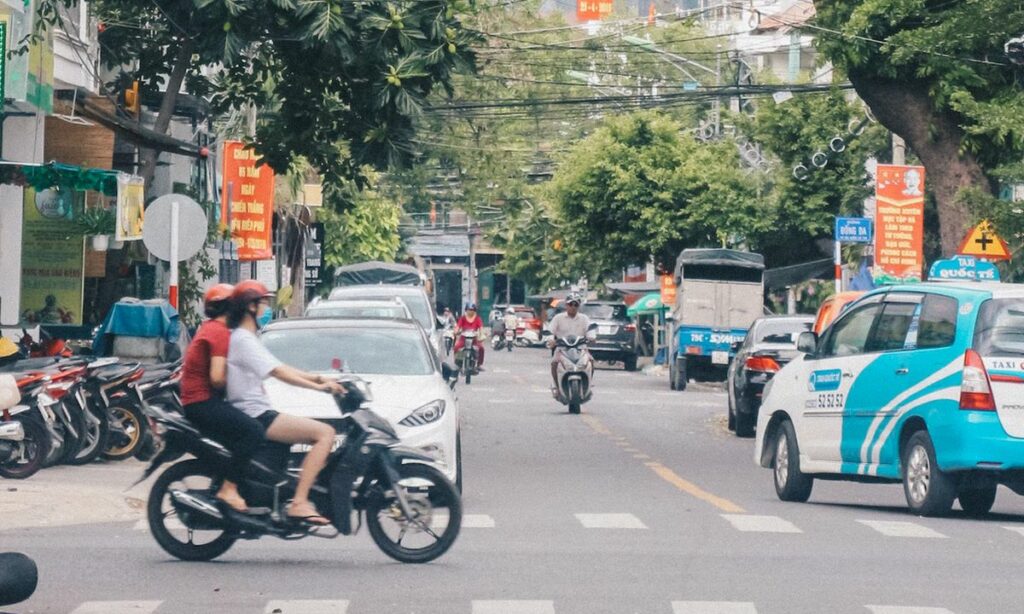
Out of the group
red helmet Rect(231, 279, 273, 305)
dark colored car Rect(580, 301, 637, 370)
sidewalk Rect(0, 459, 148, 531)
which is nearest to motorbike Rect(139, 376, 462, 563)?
red helmet Rect(231, 279, 273, 305)

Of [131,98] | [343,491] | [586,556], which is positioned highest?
[131,98]

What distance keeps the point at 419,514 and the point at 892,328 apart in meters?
5.44

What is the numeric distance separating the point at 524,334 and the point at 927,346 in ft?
221

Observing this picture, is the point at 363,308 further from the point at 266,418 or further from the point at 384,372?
the point at 266,418

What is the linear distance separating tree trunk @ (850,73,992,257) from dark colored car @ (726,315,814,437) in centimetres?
265

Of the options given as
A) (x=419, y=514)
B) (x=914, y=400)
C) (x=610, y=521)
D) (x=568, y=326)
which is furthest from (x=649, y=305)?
(x=419, y=514)

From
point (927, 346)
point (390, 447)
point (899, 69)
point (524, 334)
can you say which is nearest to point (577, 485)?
point (927, 346)

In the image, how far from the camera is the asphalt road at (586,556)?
31.1 ft

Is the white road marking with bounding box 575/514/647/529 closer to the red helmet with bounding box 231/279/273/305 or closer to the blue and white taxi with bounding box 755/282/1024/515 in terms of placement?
the blue and white taxi with bounding box 755/282/1024/515

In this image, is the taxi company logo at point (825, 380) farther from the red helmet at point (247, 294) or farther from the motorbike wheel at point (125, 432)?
the motorbike wheel at point (125, 432)

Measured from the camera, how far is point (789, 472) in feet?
52.0

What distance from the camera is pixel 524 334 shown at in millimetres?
81688

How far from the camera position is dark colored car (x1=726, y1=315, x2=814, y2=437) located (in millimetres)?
25062

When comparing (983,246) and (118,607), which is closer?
(118,607)
